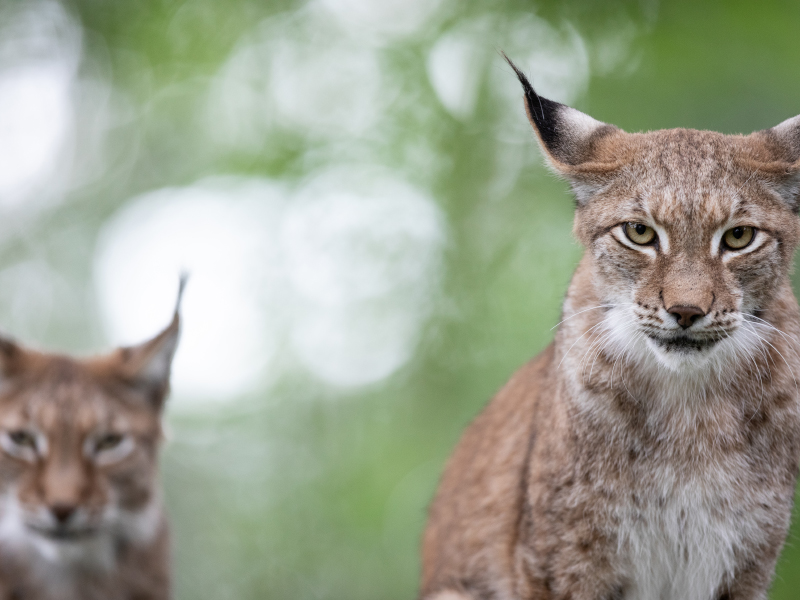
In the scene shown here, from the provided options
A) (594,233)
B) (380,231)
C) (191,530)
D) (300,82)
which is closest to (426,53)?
(300,82)

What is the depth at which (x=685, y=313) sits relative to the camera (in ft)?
9.49

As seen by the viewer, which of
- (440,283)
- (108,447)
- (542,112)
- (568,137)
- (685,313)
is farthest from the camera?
(440,283)

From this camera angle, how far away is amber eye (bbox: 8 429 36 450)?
366 centimetres

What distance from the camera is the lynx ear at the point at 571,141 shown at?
3.24m

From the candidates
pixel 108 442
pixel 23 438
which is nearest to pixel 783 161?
pixel 108 442

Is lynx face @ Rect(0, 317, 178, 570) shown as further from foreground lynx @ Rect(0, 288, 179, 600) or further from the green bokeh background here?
the green bokeh background

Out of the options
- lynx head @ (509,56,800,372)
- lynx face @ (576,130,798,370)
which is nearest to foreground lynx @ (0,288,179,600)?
lynx head @ (509,56,800,372)

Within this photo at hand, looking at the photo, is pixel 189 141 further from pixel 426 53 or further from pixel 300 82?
pixel 426 53

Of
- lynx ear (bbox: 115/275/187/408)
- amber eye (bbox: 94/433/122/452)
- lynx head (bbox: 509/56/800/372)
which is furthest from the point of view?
lynx ear (bbox: 115/275/187/408)

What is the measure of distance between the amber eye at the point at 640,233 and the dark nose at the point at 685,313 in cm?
35

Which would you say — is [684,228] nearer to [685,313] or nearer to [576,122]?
[685,313]

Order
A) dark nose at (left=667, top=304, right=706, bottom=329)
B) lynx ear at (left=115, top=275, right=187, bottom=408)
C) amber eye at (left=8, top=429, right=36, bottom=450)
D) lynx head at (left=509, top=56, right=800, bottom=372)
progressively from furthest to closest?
1. lynx ear at (left=115, top=275, right=187, bottom=408)
2. amber eye at (left=8, top=429, right=36, bottom=450)
3. lynx head at (left=509, top=56, right=800, bottom=372)
4. dark nose at (left=667, top=304, right=706, bottom=329)

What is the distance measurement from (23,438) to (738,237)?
3090 mm

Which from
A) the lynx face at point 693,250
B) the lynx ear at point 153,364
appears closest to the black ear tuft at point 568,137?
the lynx face at point 693,250
